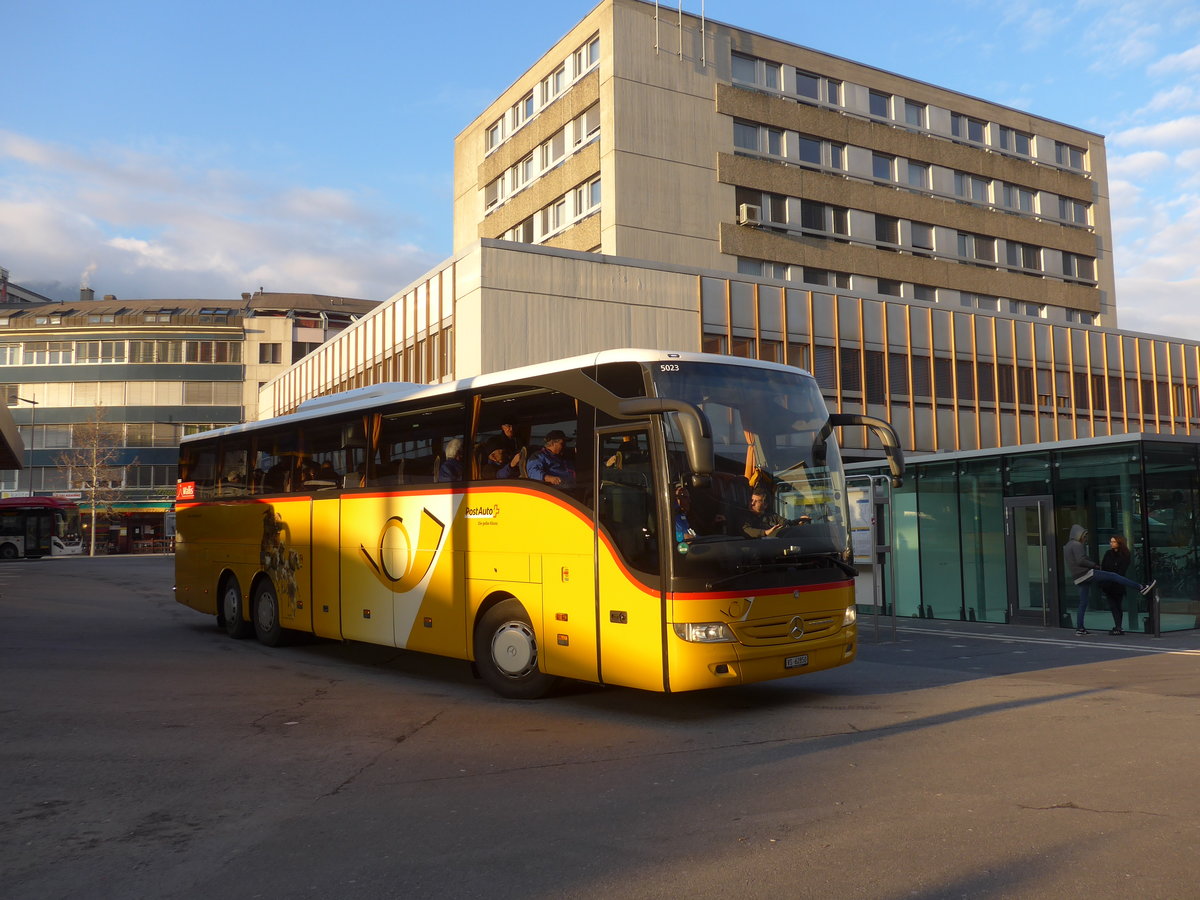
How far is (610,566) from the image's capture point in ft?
30.2

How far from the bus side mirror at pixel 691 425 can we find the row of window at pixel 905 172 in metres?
32.4

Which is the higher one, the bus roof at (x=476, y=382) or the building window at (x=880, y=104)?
the building window at (x=880, y=104)

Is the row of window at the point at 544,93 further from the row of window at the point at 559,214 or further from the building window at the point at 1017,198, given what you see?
the building window at the point at 1017,198

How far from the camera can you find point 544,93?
41219 mm

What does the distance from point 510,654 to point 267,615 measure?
613 centimetres

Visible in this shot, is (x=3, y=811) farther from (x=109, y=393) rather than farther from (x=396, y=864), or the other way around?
(x=109, y=393)

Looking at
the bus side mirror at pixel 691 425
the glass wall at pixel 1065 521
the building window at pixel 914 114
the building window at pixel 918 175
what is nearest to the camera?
the bus side mirror at pixel 691 425

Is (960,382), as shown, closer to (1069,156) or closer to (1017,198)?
(1017,198)

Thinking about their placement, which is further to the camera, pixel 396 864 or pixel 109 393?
pixel 109 393

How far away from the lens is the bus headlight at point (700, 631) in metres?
8.73

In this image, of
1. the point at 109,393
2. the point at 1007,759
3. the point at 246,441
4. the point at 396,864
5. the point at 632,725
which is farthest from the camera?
the point at 109,393

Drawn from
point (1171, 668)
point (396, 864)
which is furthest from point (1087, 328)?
point (396, 864)

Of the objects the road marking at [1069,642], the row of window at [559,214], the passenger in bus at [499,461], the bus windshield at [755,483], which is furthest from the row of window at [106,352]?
the bus windshield at [755,483]

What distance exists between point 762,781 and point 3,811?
4567mm
